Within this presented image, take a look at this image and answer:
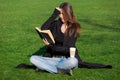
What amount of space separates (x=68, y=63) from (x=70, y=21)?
1198 mm

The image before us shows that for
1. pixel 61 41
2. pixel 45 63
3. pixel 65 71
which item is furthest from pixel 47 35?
pixel 65 71

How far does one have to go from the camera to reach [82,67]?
11789 millimetres

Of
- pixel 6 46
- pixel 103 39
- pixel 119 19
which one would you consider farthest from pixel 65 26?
pixel 119 19

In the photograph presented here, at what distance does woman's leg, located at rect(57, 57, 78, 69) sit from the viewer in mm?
10266

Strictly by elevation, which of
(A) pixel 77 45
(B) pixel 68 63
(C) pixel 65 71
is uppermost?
(B) pixel 68 63

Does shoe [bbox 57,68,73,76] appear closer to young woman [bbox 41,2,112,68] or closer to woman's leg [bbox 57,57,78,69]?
woman's leg [bbox 57,57,78,69]

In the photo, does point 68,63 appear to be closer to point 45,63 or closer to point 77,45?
point 45,63

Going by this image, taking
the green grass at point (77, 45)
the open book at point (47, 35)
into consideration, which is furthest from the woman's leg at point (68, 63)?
the open book at point (47, 35)

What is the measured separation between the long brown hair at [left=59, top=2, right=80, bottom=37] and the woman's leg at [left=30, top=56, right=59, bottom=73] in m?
0.86

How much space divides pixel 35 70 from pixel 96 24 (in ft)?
40.6

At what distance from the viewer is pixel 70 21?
35.4 feet

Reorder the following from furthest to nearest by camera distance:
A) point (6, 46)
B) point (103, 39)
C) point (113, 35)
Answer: point (113, 35) < point (103, 39) < point (6, 46)

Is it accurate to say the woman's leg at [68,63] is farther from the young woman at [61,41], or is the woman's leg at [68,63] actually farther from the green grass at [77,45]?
the green grass at [77,45]

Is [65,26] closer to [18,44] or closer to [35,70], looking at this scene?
[35,70]
